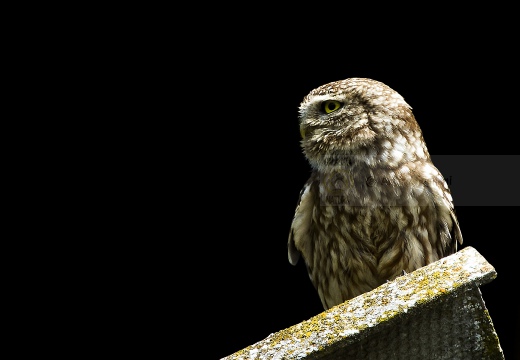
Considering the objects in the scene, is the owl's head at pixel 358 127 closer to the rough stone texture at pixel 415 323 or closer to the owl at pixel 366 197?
the owl at pixel 366 197

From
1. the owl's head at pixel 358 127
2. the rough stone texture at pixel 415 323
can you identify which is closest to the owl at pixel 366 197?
the owl's head at pixel 358 127

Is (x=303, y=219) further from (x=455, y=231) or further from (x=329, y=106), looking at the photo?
(x=455, y=231)

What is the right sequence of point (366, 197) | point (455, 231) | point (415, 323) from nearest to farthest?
point (415, 323)
point (366, 197)
point (455, 231)

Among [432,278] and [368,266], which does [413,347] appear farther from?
[368,266]

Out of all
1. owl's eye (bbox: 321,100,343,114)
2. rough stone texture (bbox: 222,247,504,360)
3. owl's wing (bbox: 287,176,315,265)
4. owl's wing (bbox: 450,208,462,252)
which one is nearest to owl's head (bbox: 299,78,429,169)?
owl's eye (bbox: 321,100,343,114)

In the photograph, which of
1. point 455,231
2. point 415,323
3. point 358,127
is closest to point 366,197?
point 358,127

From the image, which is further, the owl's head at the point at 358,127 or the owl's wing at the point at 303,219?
the owl's wing at the point at 303,219

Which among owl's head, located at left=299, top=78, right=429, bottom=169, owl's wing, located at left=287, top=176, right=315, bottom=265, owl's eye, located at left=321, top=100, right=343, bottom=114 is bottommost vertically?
owl's wing, located at left=287, top=176, right=315, bottom=265

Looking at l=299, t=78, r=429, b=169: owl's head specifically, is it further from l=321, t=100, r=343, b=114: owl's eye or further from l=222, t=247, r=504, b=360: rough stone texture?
l=222, t=247, r=504, b=360: rough stone texture
